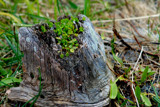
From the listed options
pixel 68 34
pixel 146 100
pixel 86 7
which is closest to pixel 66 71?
pixel 68 34

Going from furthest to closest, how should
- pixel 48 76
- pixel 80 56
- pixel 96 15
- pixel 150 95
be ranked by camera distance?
pixel 96 15
pixel 150 95
pixel 48 76
pixel 80 56

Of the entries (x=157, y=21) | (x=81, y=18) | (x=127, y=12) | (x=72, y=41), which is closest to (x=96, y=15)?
(x=127, y=12)

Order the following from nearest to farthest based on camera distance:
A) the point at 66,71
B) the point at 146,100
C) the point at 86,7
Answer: the point at 66,71 < the point at 146,100 < the point at 86,7

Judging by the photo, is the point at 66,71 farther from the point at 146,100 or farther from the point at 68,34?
the point at 146,100

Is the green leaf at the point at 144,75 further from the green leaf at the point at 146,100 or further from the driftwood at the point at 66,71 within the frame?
the driftwood at the point at 66,71

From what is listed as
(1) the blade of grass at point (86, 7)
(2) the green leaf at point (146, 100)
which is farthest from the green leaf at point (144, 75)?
(1) the blade of grass at point (86, 7)

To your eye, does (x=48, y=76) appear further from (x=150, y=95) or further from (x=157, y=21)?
(x=157, y=21)
